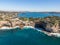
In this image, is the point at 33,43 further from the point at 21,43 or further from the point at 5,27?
the point at 5,27

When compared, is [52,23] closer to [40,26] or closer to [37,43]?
[40,26]

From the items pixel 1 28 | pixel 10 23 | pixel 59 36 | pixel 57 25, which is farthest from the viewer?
pixel 10 23

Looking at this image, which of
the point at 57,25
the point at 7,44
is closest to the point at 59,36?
the point at 57,25

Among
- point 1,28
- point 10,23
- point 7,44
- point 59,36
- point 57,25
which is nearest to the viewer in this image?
point 7,44

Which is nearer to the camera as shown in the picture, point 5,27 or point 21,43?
point 21,43

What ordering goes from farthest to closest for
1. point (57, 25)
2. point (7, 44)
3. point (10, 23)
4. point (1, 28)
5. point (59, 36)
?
point (10, 23), point (1, 28), point (57, 25), point (59, 36), point (7, 44)

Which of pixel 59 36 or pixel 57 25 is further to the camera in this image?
pixel 57 25

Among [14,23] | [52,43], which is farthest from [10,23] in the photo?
[52,43]

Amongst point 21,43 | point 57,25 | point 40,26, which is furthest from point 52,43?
point 40,26
